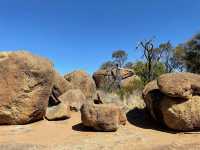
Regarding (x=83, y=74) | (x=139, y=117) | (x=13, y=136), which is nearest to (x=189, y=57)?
(x=83, y=74)

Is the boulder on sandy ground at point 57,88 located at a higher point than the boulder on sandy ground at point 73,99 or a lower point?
higher

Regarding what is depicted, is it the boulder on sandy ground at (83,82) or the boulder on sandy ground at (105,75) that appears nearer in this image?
the boulder on sandy ground at (83,82)

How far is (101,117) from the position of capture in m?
11.7

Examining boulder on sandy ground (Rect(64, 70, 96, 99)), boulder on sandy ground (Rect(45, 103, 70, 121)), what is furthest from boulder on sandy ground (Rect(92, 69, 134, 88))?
boulder on sandy ground (Rect(45, 103, 70, 121))

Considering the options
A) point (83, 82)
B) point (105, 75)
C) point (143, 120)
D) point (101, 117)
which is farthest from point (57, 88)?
point (105, 75)

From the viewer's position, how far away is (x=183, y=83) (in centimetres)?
1230

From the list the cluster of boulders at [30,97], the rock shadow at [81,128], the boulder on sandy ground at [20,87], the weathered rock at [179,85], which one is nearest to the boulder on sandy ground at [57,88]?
the cluster of boulders at [30,97]

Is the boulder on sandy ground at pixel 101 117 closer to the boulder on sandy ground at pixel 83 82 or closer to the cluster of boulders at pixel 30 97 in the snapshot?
the cluster of boulders at pixel 30 97

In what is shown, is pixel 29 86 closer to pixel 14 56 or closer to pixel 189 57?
pixel 14 56

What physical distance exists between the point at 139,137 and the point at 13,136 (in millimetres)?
4442

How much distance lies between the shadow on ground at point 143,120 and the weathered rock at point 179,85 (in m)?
1.57

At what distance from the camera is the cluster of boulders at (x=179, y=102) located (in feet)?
39.5

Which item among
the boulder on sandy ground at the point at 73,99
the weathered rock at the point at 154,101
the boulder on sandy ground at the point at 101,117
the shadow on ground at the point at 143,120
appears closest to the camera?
the boulder on sandy ground at the point at 101,117

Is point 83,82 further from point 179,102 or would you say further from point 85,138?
point 85,138
